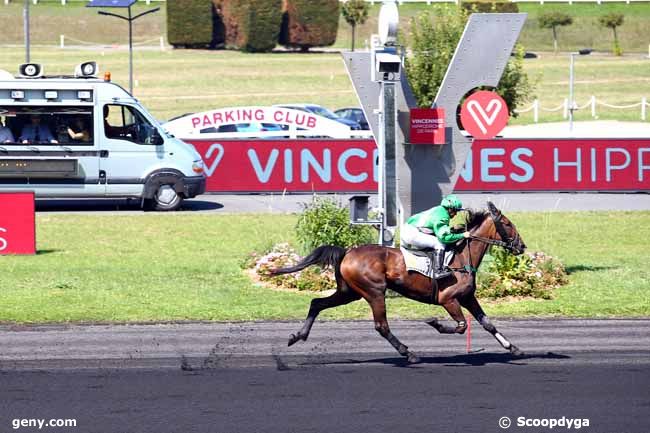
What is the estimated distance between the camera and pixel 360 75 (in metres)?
16.2

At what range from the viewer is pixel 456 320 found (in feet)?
38.5

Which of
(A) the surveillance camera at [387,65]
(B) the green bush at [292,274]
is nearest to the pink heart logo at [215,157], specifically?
(B) the green bush at [292,274]

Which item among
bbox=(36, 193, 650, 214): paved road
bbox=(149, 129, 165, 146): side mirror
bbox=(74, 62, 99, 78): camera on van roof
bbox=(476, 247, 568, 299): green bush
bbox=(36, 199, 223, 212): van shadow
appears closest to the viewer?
bbox=(476, 247, 568, 299): green bush

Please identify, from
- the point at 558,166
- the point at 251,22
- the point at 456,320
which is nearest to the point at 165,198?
the point at 558,166

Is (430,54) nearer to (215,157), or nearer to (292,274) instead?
(215,157)

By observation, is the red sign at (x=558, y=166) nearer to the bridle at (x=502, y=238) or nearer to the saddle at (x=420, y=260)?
the bridle at (x=502, y=238)

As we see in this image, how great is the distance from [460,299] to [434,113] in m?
5.23

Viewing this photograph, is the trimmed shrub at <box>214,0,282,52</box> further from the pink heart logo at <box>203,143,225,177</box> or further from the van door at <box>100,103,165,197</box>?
the van door at <box>100,103,165,197</box>

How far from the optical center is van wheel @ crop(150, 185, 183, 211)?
85.1 ft

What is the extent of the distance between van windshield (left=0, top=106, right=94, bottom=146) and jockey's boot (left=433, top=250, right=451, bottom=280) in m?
14.7

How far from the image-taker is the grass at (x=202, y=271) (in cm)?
1527

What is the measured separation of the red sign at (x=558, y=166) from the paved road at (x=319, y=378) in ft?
47.1

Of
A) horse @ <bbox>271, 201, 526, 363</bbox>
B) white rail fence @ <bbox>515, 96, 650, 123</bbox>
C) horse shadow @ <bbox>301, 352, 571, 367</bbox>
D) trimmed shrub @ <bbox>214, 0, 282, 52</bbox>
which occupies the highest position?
trimmed shrub @ <bbox>214, 0, 282, 52</bbox>

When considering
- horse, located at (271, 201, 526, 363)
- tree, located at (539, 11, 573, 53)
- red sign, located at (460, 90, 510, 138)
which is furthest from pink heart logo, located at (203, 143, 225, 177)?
tree, located at (539, 11, 573, 53)
